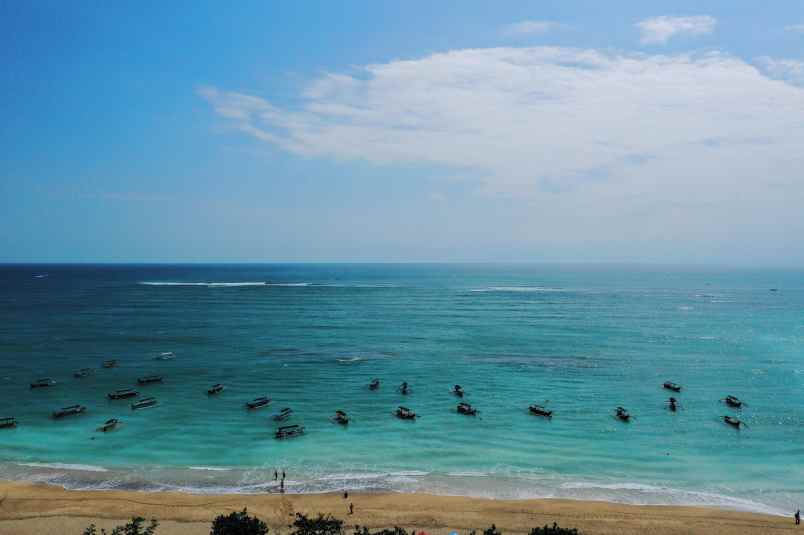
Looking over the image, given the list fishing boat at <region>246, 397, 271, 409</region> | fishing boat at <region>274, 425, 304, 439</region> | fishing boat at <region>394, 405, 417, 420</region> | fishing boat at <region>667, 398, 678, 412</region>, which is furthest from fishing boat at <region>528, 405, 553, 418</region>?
fishing boat at <region>246, 397, 271, 409</region>

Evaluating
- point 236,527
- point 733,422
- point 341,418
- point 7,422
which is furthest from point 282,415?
point 733,422

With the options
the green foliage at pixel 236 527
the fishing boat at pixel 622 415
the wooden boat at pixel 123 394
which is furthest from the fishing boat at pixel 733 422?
the wooden boat at pixel 123 394

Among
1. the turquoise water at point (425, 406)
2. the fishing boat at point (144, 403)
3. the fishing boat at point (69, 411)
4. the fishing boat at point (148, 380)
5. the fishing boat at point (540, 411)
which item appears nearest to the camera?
the turquoise water at point (425, 406)

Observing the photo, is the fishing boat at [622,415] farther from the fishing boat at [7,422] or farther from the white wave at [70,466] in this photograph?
the fishing boat at [7,422]

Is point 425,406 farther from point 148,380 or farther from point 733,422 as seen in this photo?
point 148,380

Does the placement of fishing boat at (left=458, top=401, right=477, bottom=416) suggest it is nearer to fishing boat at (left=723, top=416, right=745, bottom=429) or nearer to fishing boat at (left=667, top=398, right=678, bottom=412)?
fishing boat at (left=667, top=398, right=678, bottom=412)

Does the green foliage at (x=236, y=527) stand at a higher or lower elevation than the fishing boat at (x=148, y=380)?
higher

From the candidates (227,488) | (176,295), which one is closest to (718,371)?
(227,488)
